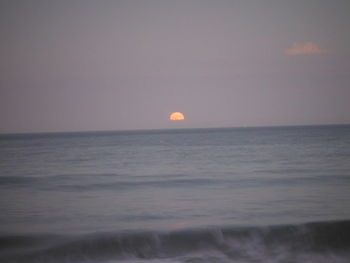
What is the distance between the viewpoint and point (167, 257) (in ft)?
24.9

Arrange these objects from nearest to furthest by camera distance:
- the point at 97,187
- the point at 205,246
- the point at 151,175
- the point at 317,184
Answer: the point at 205,246, the point at 317,184, the point at 97,187, the point at 151,175

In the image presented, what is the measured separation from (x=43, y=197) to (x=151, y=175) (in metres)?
7.75

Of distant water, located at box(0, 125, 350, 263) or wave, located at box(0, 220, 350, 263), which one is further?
distant water, located at box(0, 125, 350, 263)

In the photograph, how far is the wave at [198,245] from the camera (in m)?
7.54

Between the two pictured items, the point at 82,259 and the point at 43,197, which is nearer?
the point at 82,259

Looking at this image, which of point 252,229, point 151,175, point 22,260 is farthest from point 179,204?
point 151,175

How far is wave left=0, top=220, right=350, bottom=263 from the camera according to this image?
754 centimetres

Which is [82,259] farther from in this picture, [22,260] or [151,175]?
[151,175]

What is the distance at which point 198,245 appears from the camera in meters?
8.23

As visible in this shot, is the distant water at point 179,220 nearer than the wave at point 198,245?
No

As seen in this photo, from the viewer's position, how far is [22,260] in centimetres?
755

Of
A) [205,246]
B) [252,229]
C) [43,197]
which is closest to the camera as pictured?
[205,246]

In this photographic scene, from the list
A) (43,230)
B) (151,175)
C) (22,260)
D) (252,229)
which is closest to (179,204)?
(252,229)

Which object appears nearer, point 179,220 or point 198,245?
point 198,245
